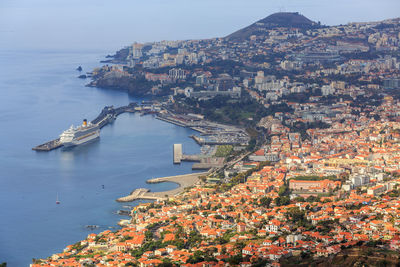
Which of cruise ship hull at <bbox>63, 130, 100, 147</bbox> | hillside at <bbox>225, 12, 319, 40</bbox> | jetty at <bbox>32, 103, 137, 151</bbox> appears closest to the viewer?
jetty at <bbox>32, 103, 137, 151</bbox>

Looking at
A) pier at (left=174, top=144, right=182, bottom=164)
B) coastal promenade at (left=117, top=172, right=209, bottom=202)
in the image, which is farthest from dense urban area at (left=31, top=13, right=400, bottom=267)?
pier at (left=174, top=144, right=182, bottom=164)

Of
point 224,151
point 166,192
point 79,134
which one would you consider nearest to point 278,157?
point 224,151

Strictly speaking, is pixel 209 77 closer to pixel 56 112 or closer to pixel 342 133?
pixel 56 112

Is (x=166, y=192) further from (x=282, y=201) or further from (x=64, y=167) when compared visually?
(x=64, y=167)

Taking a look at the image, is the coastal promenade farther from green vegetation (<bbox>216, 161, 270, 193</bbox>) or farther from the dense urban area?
green vegetation (<bbox>216, 161, 270, 193</bbox>)

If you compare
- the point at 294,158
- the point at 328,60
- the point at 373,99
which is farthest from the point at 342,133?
the point at 328,60

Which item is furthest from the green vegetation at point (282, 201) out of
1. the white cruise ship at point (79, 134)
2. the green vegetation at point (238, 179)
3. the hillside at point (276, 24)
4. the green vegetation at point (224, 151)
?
the hillside at point (276, 24)
